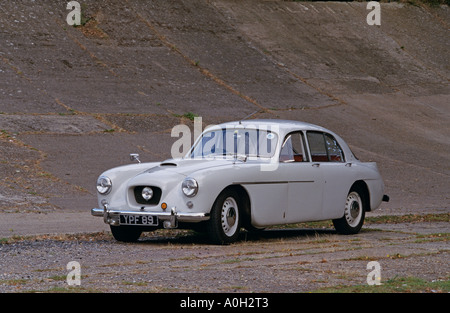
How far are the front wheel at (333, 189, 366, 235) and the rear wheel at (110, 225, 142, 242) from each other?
3244mm

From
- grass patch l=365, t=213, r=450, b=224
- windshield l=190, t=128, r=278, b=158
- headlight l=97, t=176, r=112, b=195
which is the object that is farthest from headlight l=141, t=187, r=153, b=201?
grass patch l=365, t=213, r=450, b=224

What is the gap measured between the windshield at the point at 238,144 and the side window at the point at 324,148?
794 millimetres

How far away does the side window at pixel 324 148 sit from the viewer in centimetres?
1320

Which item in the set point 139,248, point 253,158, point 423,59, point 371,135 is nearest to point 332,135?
point 253,158

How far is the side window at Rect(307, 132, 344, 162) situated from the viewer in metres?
13.2

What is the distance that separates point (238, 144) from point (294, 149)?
0.84 meters

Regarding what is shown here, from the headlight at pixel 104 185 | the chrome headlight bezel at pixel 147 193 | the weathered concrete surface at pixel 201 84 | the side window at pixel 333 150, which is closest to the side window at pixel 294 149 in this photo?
the side window at pixel 333 150

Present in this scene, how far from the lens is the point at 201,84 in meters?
32.1

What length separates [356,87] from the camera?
36094mm

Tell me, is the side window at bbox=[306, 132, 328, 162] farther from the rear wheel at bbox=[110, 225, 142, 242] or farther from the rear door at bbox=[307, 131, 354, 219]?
the rear wheel at bbox=[110, 225, 142, 242]

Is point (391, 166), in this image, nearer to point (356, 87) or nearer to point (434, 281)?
point (356, 87)

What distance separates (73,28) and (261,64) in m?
7.74

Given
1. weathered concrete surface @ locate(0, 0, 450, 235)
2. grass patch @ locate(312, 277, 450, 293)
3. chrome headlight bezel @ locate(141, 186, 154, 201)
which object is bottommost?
grass patch @ locate(312, 277, 450, 293)

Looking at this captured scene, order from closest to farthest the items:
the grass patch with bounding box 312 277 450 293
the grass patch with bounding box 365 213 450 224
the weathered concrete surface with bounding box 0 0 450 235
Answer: the grass patch with bounding box 312 277 450 293
the grass patch with bounding box 365 213 450 224
the weathered concrete surface with bounding box 0 0 450 235
